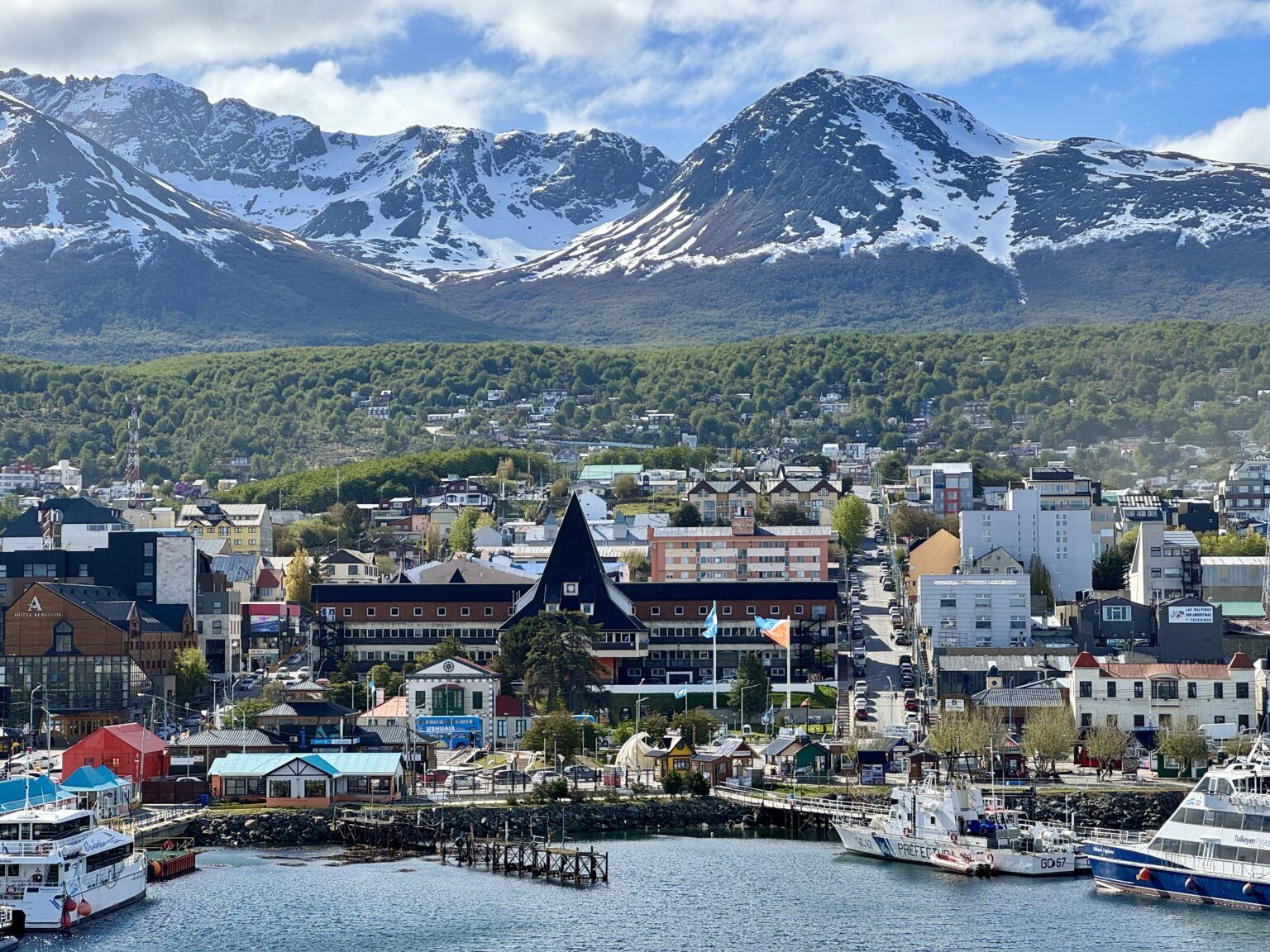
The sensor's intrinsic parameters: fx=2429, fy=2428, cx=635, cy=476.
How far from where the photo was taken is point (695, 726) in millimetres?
80312

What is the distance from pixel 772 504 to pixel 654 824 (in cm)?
7062

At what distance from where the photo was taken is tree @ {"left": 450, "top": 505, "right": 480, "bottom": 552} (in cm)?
12950

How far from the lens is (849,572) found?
394ft

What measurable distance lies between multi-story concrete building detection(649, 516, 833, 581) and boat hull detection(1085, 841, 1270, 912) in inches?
2159

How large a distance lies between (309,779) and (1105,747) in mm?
24741

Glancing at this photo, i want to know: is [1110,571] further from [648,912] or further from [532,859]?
[648,912]

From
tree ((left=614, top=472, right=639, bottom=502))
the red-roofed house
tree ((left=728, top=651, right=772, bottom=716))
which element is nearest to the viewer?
the red-roofed house

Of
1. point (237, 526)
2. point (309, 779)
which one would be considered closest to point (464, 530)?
point (237, 526)

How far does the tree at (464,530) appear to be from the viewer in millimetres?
129500

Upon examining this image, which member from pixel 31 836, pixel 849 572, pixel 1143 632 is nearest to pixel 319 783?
pixel 31 836

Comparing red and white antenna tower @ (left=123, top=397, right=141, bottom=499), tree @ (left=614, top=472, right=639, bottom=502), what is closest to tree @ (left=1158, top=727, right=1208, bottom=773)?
tree @ (left=614, top=472, right=639, bottom=502)

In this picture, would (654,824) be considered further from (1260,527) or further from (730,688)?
(1260,527)

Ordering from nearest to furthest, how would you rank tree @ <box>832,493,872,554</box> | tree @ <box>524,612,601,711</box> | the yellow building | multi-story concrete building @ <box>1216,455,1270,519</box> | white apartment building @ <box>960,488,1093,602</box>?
tree @ <box>524,612,601,711</box>, white apartment building @ <box>960,488,1093,602</box>, tree @ <box>832,493,872,554</box>, the yellow building, multi-story concrete building @ <box>1216,455,1270,519</box>

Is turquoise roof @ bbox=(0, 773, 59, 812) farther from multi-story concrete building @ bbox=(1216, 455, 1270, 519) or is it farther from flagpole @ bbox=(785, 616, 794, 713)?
multi-story concrete building @ bbox=(1216, 455, 1270, 519)
